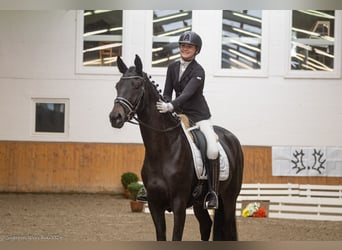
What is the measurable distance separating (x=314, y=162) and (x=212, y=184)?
5030 mm

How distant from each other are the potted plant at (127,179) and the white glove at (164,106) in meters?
5.19

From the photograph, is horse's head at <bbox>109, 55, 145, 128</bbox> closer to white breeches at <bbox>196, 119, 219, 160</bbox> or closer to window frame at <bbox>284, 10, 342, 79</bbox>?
white breeches at <bbox>196, 119, 219, 160</bbox>

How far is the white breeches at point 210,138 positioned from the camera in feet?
12.7

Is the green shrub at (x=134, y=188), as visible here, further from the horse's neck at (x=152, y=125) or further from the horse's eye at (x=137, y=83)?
the horse's eye at (x=137, y=83)

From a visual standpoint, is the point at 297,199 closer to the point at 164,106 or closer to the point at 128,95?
the point at 164,106

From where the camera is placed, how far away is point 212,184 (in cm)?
391

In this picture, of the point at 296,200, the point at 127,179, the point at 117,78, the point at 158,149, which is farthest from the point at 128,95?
the point at 117,78

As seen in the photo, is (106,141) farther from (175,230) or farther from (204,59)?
(175,230)

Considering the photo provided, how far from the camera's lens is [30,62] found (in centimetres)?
900

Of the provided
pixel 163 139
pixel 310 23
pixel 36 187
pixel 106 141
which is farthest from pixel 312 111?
pixel 163 139

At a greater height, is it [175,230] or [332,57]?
[332,57]

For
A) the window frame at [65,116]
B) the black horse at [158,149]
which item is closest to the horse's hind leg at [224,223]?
the black horse at [158,149]

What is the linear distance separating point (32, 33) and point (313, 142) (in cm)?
418
